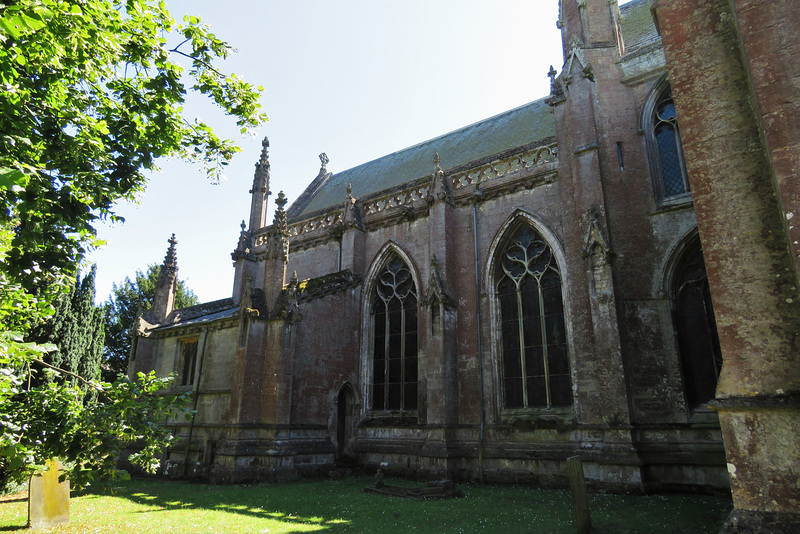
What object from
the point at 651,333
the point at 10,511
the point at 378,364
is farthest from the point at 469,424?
the point at 10,511

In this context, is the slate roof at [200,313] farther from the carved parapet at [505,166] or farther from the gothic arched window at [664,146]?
the gothic arched window at [664,146]

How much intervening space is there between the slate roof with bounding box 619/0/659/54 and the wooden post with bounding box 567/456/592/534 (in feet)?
41.6

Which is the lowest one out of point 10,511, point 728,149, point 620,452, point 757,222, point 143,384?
point 10,511

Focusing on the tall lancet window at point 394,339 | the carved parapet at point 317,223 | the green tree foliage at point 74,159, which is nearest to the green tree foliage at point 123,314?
the carved parapet at point 317,223

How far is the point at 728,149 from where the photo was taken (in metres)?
6.45

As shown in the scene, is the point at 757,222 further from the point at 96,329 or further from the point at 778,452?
the point at 96,329

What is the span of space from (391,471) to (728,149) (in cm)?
1311

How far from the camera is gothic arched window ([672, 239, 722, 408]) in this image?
1188cm

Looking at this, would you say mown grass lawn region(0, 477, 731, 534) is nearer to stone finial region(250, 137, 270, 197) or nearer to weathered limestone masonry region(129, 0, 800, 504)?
weathered limestone masonry region(129, 0, 800, 504)

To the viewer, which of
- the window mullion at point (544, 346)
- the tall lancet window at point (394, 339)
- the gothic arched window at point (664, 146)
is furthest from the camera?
the tall lancet window at point (394, 339)

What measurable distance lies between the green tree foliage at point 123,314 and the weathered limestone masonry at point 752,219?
34.7 m

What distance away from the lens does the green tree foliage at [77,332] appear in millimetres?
19766

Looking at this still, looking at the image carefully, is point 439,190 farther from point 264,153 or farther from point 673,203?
point 264,153

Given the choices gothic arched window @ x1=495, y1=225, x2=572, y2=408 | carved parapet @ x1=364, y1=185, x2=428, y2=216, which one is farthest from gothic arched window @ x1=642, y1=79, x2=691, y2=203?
carved parapet @ x1=364, y1=185, x2=428, y2=216
